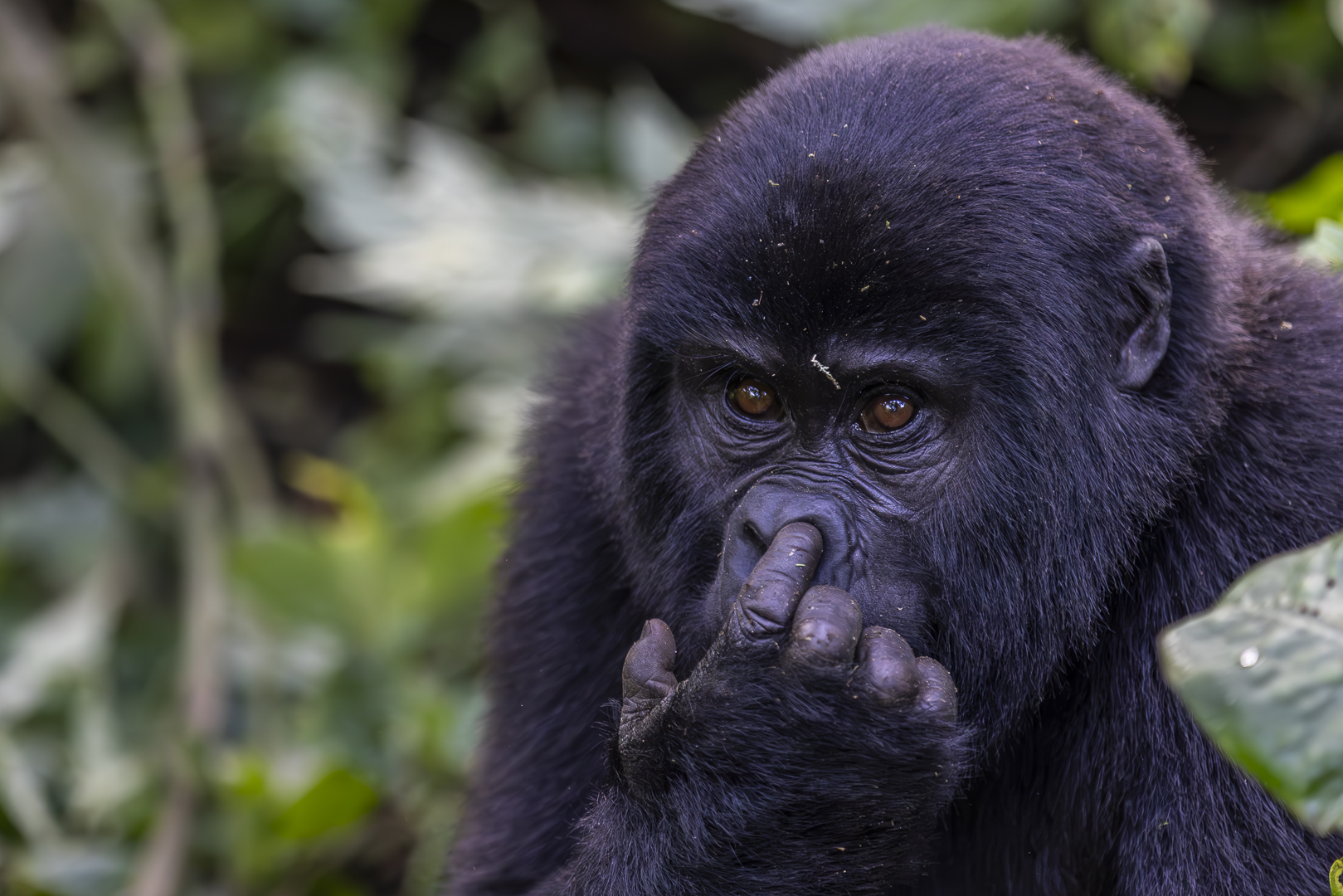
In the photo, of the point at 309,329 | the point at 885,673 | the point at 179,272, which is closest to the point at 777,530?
the point at 885,673

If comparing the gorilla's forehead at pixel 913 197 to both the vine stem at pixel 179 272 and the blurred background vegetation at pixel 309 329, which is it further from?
the vine stem at pixel 179 272

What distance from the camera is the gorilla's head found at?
2.57 metres

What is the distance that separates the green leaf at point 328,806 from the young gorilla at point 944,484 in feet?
3.95

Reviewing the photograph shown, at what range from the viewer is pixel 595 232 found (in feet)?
17.6

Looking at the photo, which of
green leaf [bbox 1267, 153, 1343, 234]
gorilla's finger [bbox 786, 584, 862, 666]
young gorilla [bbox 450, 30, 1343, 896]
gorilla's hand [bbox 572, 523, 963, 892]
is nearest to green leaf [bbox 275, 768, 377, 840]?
young gorilla [bbox 450, 30, 1343, 896]

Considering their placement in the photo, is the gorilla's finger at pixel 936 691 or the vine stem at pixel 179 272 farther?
the vine stem at pixel 179 272

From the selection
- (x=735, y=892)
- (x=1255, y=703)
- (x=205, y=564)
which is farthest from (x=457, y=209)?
(x=1255, y=703)

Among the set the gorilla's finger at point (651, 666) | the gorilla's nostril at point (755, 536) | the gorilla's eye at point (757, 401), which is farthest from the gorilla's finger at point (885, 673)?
the gorilla's eye at point (757, 401)

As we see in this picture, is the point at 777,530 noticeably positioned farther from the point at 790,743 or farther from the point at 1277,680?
the point at 1277,680

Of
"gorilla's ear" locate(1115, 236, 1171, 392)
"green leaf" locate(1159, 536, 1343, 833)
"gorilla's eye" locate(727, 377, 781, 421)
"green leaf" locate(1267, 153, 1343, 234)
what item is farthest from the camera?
"green leaf" locate(1267, 153, 1343, 234)

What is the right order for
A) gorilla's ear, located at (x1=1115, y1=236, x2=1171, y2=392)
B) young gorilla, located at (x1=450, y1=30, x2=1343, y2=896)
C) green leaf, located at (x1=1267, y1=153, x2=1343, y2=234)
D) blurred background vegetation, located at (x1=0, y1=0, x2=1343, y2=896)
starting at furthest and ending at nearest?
1. blurred background vegetation, located at (x1=0, y1=0, x2=1343, y2=896)
2. green leaf, located at (x1=1267, y1=153, x2=1343, y2=234)
3. gorilla's ear, located at (x1=1115, y1=236, x2=1171, y2=392)
4. young gorilla, located at (x1=450, y1=30, x2=1343, y2=896)

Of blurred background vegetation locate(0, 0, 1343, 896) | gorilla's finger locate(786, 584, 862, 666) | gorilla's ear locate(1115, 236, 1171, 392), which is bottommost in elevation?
blurred background vegetation locate(0, 0, 1343, 896)

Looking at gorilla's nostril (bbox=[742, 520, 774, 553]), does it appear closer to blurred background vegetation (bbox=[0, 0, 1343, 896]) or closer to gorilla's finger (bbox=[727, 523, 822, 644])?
gorilla's finger (bbox=[727, 523, 822, 644])

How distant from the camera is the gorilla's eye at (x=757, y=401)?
2.79 metres
